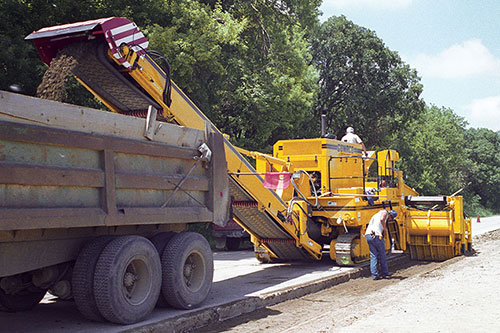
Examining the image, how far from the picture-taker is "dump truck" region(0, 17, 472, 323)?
5.61m

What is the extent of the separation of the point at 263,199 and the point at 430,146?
37863mm

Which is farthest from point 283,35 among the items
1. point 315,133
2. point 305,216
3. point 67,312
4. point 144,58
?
point 67,312

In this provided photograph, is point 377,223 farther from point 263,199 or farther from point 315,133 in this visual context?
point 315,133

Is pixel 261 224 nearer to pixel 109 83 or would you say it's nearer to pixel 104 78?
pixel 109 83

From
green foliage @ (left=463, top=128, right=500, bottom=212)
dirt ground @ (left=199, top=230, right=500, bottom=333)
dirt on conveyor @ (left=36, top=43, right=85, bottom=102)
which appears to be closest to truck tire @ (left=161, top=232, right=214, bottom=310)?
dirt ground @ (left=199, top=230, right=500, bottom=333)

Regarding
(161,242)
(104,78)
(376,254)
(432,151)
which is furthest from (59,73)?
(432,151)

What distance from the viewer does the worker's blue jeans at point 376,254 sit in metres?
11.4

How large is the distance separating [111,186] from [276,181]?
5.14 m

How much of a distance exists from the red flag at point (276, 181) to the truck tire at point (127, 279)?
13.5 feet

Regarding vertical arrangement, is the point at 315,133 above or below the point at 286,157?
above

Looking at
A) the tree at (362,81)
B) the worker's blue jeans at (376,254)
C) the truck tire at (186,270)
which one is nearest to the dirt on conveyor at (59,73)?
the truck tire at (186,270)

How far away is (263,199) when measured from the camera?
10.6 m

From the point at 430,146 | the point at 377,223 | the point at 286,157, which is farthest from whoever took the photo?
the point at 430,146

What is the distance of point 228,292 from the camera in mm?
9133
